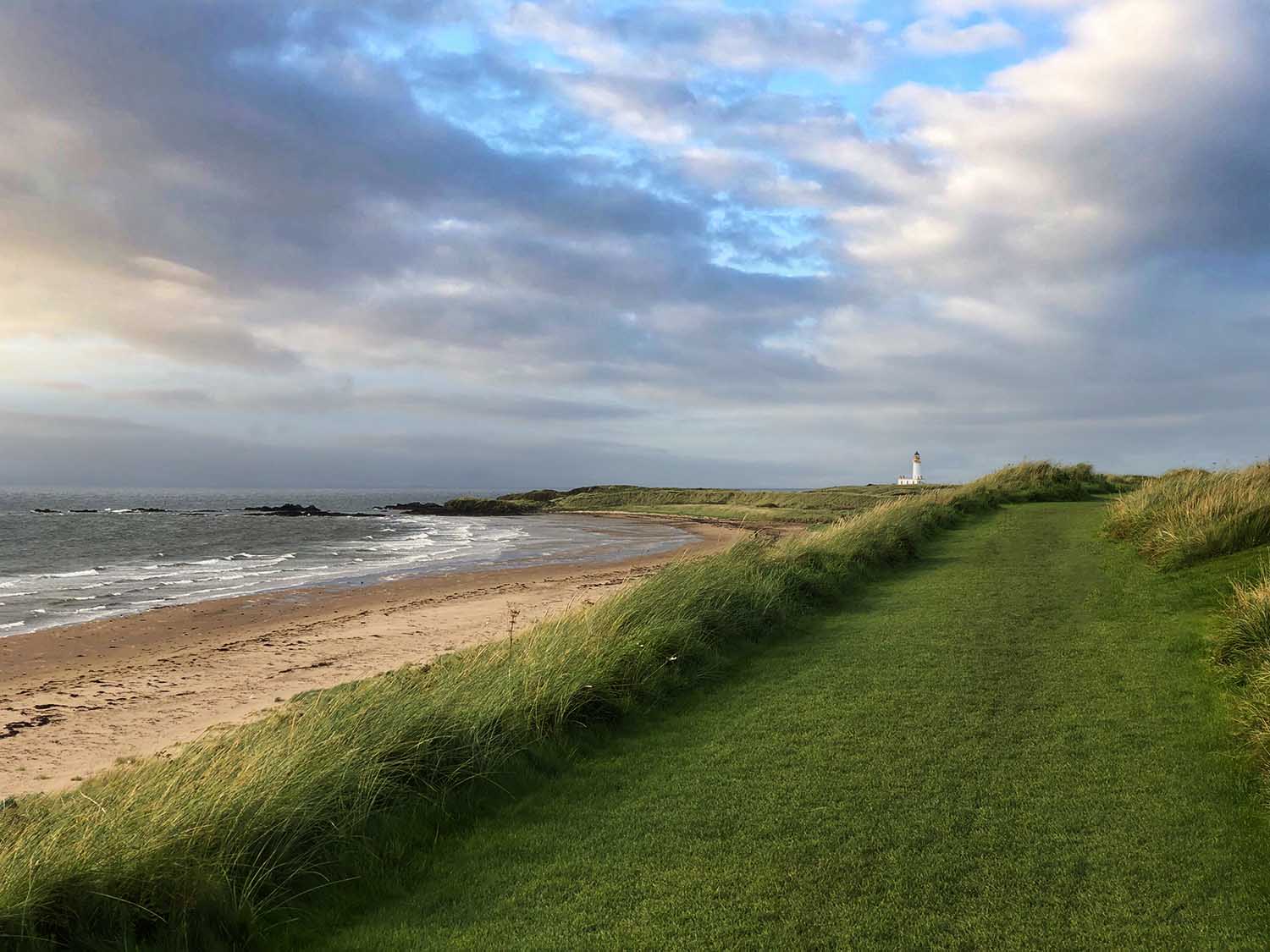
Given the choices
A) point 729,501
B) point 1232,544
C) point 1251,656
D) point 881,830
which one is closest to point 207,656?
point 881,830

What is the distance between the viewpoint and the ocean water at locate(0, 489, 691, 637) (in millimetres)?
22250

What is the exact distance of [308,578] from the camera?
25812 mm

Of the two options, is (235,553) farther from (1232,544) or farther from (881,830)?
(881,830)

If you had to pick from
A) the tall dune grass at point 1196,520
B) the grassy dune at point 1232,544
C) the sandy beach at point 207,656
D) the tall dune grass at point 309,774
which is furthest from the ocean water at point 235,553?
the grassy dune at point 1232,544

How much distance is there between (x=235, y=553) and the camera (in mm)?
36125

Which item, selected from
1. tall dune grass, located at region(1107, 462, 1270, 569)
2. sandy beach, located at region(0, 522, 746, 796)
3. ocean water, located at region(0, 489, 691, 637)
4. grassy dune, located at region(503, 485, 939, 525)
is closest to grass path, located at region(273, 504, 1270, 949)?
tall dune grass, located at region(1107, 462, 1270, 569)

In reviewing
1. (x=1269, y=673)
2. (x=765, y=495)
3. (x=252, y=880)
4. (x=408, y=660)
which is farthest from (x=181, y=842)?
(x=765, y=495)

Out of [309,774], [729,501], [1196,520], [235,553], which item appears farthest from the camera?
[729,501]

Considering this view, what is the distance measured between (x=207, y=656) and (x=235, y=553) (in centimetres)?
2384

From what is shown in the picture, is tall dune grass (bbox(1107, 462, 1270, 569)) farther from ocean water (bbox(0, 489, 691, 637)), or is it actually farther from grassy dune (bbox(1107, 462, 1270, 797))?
ocean water (bbox(0, 489, 691, 637))

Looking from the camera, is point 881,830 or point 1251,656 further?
point 1251,656

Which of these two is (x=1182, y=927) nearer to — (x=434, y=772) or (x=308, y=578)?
(x=434, y=772)

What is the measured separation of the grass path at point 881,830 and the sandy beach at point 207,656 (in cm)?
557

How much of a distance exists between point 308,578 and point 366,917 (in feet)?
77.1
